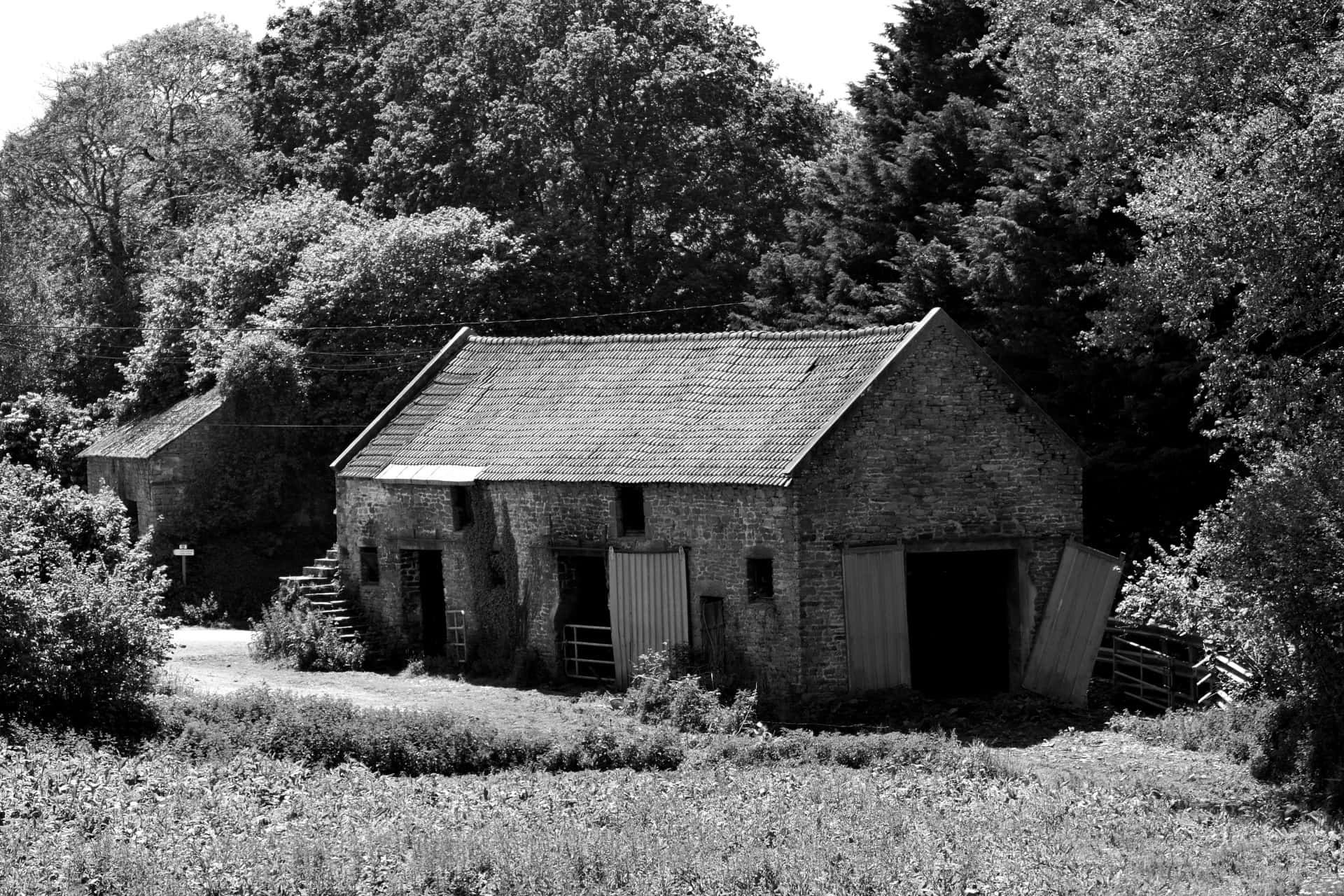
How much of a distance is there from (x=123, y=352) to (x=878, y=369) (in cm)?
3494

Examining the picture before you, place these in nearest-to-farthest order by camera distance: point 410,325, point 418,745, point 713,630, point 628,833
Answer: point 628,833 < point 418,745 < point 713,630 < point 410,325

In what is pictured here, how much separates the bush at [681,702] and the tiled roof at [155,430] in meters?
19.0

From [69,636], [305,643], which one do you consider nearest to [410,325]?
[305,643]

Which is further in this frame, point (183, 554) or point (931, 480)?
point (183, 554)

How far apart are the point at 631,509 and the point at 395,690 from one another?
499cm

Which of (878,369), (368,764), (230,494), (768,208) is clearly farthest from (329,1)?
(368,764)

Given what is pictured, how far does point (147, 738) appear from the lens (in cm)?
2147

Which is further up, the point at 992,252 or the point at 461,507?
the point at 992,252

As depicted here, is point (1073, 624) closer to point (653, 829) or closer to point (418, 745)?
point (418, 745)

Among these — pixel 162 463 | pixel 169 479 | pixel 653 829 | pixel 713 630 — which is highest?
pixel 162 463

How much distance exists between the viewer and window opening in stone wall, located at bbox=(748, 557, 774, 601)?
2477 centimetres

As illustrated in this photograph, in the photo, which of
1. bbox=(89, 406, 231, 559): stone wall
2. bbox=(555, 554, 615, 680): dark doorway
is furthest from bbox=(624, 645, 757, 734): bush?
bbox=(89, 406, 231, 559): stone wall

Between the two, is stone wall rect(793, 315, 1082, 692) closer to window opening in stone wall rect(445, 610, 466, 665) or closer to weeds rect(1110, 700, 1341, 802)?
weeds rect(1110, 700, 1341, 802)

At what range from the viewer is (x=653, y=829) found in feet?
52.6
